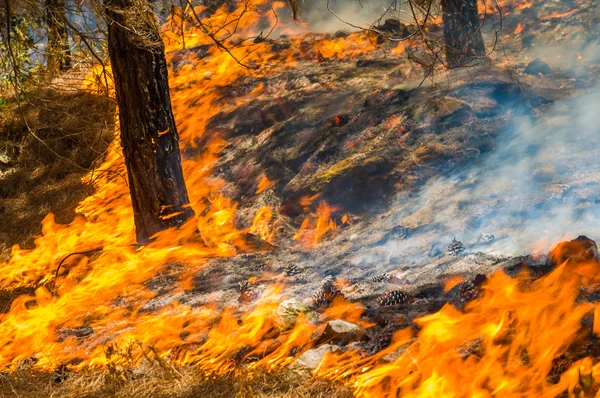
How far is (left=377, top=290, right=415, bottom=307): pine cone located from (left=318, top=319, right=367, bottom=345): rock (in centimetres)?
43

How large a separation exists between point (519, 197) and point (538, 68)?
3690 mm

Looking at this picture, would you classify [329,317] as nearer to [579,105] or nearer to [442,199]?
[442,199]

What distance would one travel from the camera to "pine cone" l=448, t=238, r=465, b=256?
514cm

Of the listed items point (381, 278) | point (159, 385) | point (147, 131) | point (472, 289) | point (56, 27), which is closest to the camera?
point (159, 385)

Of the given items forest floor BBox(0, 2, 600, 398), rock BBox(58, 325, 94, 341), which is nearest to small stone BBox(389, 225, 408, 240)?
forest floor BBox(0, 2, 600, 398)

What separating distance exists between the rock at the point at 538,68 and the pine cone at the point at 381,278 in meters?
4.79

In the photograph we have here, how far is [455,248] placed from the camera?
5.20 m

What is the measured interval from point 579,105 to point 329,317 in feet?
13.8

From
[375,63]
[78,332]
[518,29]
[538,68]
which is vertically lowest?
[78,332]

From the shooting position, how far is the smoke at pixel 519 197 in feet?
16.8

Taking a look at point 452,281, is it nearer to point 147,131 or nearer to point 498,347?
point 498,347

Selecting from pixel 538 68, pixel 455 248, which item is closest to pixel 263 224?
pixel 455 248

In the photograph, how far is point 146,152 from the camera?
258 inches

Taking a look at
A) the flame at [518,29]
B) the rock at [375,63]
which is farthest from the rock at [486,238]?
the flame at [518,29]
